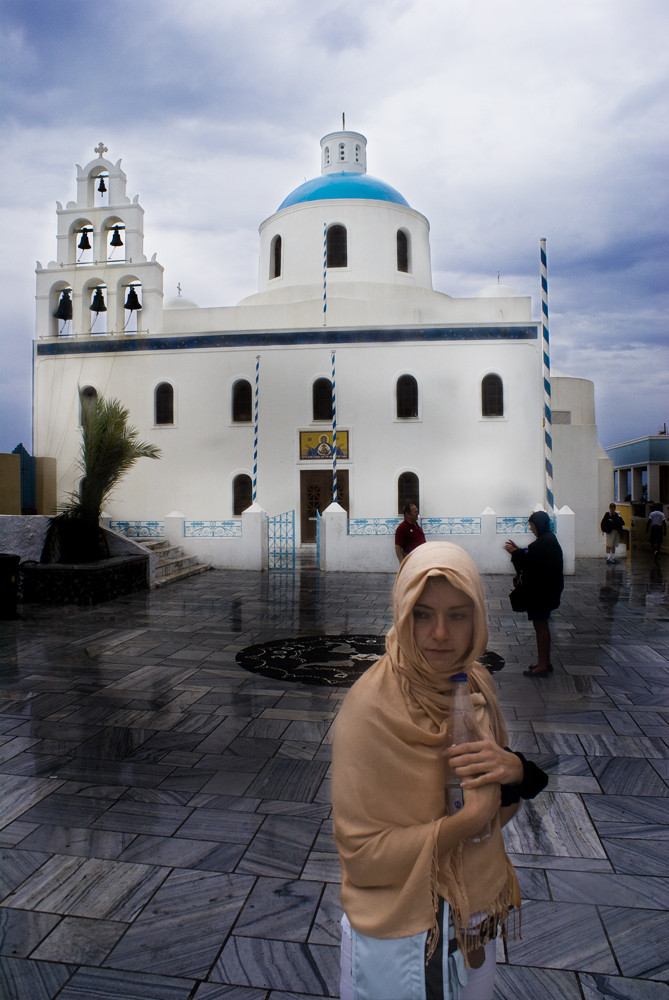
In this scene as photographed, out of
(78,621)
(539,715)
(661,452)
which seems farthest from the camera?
(661,452)

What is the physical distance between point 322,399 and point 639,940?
1661cm

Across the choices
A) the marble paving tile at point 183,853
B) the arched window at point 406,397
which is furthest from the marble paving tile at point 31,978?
the arched window at point 406,397

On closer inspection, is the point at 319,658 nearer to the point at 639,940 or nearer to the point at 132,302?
the point at 639,940

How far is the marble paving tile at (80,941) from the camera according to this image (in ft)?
8.21

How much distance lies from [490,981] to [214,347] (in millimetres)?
18308

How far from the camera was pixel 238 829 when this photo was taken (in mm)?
3424

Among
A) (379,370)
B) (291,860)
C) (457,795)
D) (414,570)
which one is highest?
(379,370)

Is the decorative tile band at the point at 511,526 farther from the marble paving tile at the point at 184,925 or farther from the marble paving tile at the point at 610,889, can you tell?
the marble paving tile at the point at 184,925

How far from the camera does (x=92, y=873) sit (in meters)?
3.04

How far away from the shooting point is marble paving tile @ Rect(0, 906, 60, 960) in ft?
8.38

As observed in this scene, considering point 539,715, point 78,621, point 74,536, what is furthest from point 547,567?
point 74,536

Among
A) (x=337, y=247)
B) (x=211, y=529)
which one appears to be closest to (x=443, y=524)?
(x=211, y=529)

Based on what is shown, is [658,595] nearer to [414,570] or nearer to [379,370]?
[379,370]

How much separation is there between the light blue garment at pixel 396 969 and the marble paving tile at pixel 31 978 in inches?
49.1
